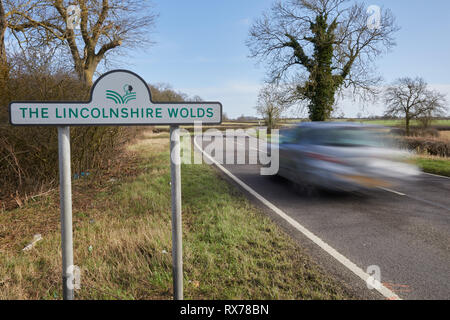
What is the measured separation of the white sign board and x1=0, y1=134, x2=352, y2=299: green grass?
160 cm

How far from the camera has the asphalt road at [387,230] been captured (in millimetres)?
3068

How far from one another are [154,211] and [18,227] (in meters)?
2.16

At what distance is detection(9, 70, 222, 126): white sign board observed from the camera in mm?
2318

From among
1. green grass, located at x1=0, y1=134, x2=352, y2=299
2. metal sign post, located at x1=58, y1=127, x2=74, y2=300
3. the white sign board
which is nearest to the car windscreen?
green grass, located at x1=0, y1=134, x2=352, y2=299

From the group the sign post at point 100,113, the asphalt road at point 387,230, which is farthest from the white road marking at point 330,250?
the sign post at point 100,113

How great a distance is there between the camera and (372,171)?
5.75m

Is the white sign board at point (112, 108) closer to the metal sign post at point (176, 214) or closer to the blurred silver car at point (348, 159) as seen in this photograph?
the metal sign post at point (176, 214)

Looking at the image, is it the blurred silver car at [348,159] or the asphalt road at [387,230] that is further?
the blurred silver car at [348,159]

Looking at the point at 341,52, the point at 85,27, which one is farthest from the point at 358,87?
the point at 85,27

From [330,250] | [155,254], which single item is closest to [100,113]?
[155,254]

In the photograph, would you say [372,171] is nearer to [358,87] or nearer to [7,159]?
[7,159]

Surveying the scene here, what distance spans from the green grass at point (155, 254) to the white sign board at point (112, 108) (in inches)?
63.0

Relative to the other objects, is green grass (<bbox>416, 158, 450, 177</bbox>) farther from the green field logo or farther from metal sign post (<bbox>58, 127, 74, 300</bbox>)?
metal sign post (<bbox>58, 127, 74, 300</bbox>)
